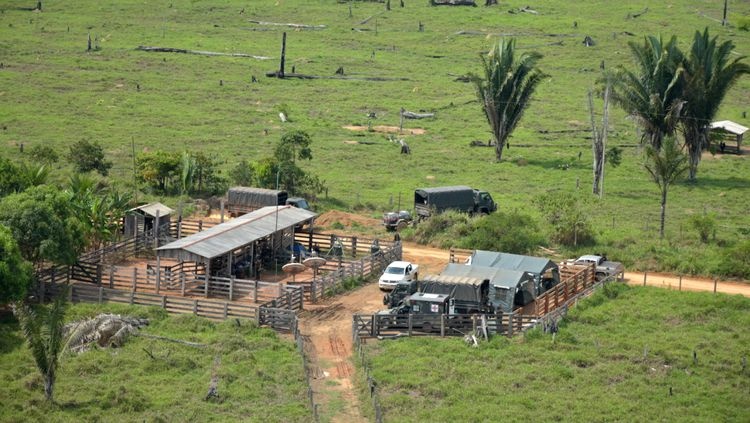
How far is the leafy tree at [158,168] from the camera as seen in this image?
63562 mm

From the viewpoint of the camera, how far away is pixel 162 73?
10244 centimetres

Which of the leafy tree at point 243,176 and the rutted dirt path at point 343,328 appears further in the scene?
the leafy tree at point 243,176

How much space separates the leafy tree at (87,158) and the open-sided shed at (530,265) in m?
28.4

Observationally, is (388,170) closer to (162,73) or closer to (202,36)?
(162,73)

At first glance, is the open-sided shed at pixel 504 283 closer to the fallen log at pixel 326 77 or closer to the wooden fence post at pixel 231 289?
the wooden fence post at pixel 231 289

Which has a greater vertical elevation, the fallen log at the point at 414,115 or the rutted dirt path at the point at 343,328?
the fallen log at the point at 414,115

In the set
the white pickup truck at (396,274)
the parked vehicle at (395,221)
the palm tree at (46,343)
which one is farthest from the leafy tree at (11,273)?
the parked vehicle at (395,221)

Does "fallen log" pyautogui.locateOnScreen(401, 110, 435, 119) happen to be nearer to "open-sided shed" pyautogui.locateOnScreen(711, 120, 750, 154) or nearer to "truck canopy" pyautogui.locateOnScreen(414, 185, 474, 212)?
"open-sided shed" pyautogui.locateOnScreen(711, 120, 750, 154)

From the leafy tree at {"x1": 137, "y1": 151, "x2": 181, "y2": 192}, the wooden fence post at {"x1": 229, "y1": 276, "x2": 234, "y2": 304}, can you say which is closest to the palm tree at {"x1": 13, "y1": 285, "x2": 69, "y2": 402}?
the wooden fence post at {"x1": 229, "y1": 276, "x2": 234, "y2": 304}

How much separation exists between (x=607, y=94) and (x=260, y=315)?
34.6 meters

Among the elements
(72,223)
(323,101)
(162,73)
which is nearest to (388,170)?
(323,101)

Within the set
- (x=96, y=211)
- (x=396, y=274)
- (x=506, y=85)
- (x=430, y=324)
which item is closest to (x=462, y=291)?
(x=430, y=324)

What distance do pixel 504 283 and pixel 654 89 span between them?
104ft

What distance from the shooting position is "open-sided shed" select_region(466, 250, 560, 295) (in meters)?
45.6
